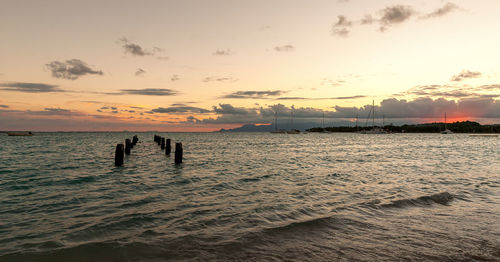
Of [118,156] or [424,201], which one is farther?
[118,156]

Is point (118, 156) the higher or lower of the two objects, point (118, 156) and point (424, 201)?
the higher

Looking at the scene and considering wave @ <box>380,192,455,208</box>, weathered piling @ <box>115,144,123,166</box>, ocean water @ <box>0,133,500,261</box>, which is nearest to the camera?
ocean water @ <box>0,133,500,261</box>

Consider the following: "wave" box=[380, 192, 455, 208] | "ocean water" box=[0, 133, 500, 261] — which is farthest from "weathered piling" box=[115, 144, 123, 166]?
"wave" box=[380, 192, 455, 208]

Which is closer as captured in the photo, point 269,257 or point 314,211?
point 269,257

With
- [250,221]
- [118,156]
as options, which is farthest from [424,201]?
[118,156]

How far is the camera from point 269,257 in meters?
5.34

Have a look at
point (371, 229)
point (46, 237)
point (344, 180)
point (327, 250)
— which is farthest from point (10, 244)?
point (344, 180)

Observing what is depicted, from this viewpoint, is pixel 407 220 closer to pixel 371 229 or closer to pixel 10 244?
pixel 371 229

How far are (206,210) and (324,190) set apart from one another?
18.8 ft

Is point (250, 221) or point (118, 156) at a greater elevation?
point (118, 156)

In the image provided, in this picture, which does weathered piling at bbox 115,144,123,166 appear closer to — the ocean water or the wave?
the ocean water

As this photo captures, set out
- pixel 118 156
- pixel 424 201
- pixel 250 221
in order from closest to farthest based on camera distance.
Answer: pixel 250 221 → pixel 424 201 → pixel 118 156

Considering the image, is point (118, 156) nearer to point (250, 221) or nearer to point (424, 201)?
point (250, 221)

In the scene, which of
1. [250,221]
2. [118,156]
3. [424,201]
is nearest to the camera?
[250,221]
